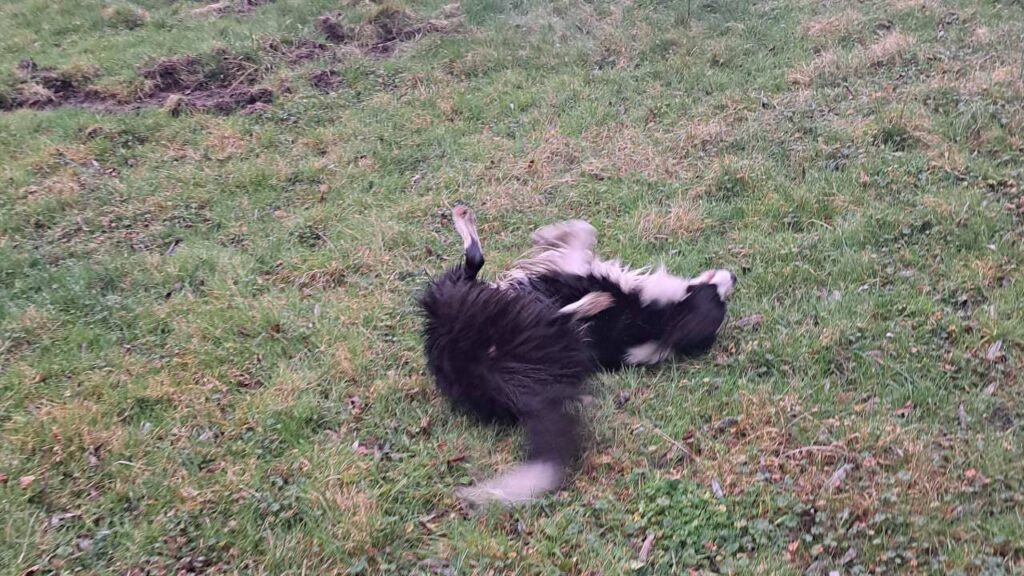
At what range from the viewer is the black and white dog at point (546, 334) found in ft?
11.0

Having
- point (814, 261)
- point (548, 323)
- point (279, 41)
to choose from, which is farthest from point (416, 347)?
point (279, 41)

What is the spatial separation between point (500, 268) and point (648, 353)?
1.31 m

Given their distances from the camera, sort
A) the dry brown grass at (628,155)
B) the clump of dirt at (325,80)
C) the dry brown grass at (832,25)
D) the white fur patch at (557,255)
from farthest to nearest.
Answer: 1. the clump of dirt at (325,80)
2. the dry brown grass at (832,25)
3. the dry brown grass at (628,155)
4. the white fur patch at (557,255)

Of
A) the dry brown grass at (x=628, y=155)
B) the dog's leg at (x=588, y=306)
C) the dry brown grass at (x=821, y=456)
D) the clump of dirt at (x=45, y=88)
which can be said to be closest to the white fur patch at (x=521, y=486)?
the dry brown grass at (x=821, y=456)

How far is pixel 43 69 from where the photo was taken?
28.3 ft

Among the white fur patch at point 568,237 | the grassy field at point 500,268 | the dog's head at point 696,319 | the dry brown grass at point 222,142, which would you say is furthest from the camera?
the dry brown grass at point 222,142

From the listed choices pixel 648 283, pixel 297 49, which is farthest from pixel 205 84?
pixel 648 283

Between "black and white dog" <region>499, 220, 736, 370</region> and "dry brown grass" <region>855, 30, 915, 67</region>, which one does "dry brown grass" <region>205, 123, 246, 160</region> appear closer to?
"black and white dog" <region>499, 220, 736, 370</region>

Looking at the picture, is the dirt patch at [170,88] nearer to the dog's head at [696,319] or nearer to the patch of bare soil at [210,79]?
the patch of bare soil at [210,79]

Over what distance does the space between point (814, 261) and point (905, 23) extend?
14.2 ft

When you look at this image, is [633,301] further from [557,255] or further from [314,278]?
[314,278]

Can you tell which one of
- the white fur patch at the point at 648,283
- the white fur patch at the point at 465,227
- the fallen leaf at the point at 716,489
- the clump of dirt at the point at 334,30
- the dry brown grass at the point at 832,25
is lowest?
the clump of dirt at the point at 334,30

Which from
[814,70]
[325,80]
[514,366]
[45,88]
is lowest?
A: [45,88]

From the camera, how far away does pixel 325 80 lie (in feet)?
26.7
